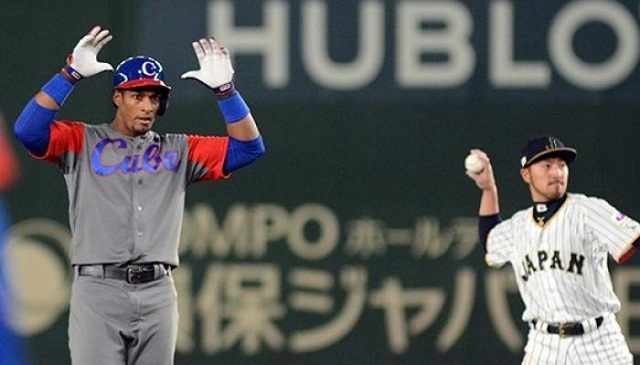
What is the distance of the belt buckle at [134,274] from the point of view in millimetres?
6539

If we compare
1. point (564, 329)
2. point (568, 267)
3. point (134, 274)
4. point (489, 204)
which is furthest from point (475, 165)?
point (134, 274)

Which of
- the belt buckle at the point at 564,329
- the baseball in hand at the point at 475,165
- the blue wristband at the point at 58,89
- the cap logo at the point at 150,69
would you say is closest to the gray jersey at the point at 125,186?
the blue wristband at the point at 58,89

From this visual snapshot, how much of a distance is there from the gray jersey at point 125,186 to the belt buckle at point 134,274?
34mm

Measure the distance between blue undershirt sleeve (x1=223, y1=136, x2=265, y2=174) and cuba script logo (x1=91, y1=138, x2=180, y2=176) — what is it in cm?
21

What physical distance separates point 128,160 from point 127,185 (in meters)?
0.10

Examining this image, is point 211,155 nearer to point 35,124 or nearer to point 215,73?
point 215,73

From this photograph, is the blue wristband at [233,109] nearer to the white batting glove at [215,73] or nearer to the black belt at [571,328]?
the white batting glove at [215,73]

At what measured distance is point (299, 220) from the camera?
899 cm

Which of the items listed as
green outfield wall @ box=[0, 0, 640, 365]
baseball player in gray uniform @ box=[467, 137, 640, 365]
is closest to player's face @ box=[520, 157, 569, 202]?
baseball player in gray uniform @ box=[467, 137, 640, 365]

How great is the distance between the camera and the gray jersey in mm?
6566

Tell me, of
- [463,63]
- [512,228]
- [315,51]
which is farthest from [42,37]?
[512,228]

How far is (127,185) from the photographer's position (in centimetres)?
664

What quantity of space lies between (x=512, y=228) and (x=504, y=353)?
62.5 inches

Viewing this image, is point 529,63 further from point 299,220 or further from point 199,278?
point 199,278
